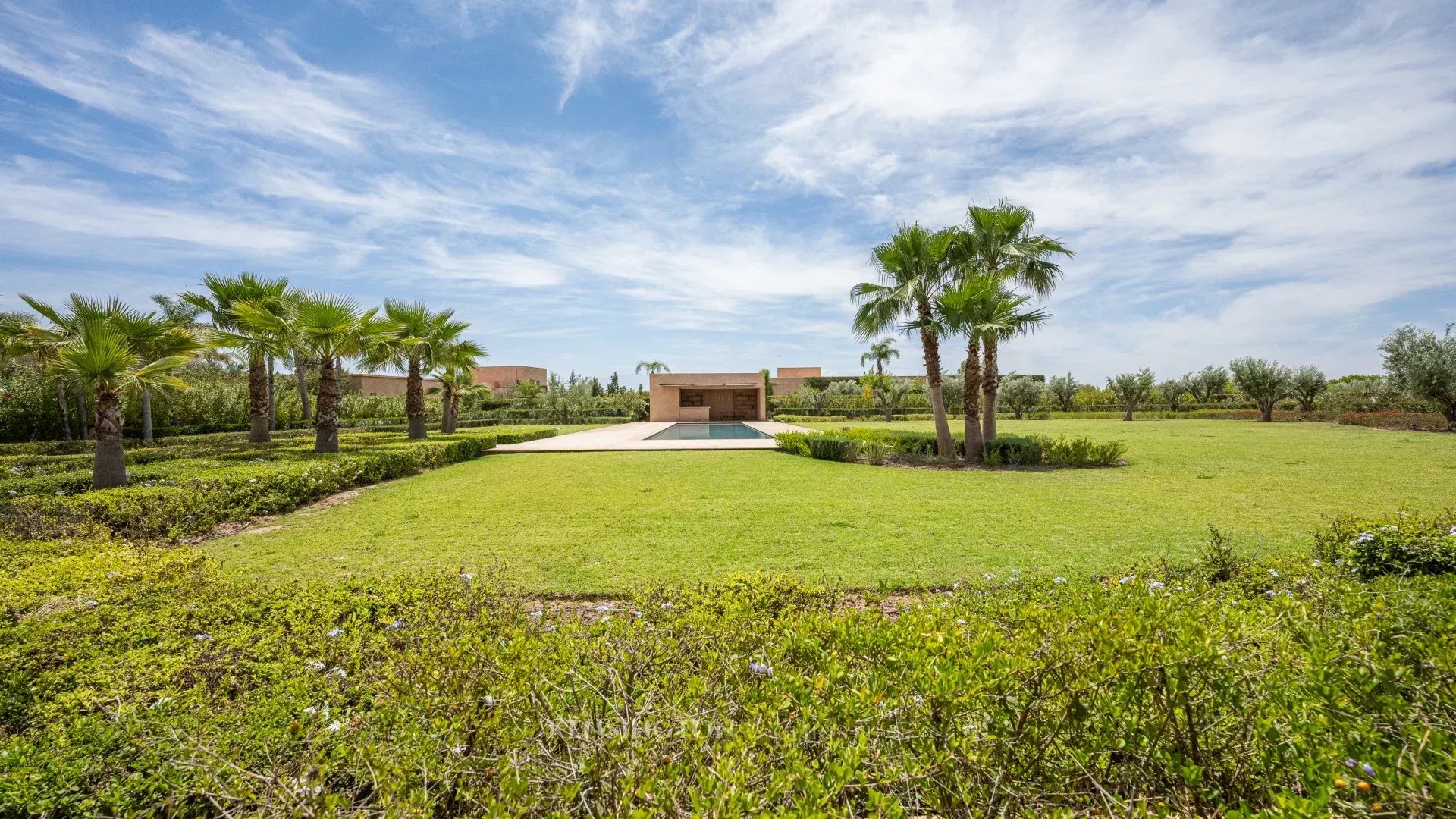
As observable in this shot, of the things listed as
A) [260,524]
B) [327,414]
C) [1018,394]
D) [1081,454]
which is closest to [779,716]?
[260,524]

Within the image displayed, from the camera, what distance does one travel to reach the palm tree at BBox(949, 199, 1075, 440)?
42.7 feet

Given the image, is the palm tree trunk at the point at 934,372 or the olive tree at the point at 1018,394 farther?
the olive tree at the point at 1018,394

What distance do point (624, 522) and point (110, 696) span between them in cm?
552

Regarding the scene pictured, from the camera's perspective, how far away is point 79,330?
9.06 metres

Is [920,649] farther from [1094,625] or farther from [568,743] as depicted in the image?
[568,743]

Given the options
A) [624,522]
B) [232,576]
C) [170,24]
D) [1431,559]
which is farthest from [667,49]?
[1431,559]

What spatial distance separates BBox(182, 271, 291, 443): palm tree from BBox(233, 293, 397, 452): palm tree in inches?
6.4

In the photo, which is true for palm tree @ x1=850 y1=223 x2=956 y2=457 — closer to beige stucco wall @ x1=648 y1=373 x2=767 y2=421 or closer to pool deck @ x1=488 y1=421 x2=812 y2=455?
pool deck @ x1=488 y1=421 x2=812 y2=455

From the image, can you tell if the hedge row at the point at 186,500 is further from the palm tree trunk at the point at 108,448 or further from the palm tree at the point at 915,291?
the palm tree at the point at 915,291

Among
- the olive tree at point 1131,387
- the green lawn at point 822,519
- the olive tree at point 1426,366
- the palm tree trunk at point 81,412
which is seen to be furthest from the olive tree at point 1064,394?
the palm tree trunk at point 81,412

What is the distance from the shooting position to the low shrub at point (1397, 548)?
→ 3600 mm

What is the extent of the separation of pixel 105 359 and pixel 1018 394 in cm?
4000

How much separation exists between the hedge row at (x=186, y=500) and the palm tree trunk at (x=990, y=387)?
13.8m

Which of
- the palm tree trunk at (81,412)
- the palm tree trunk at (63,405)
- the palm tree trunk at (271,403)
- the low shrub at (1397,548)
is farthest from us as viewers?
the palm tree trunk at (81,412)
